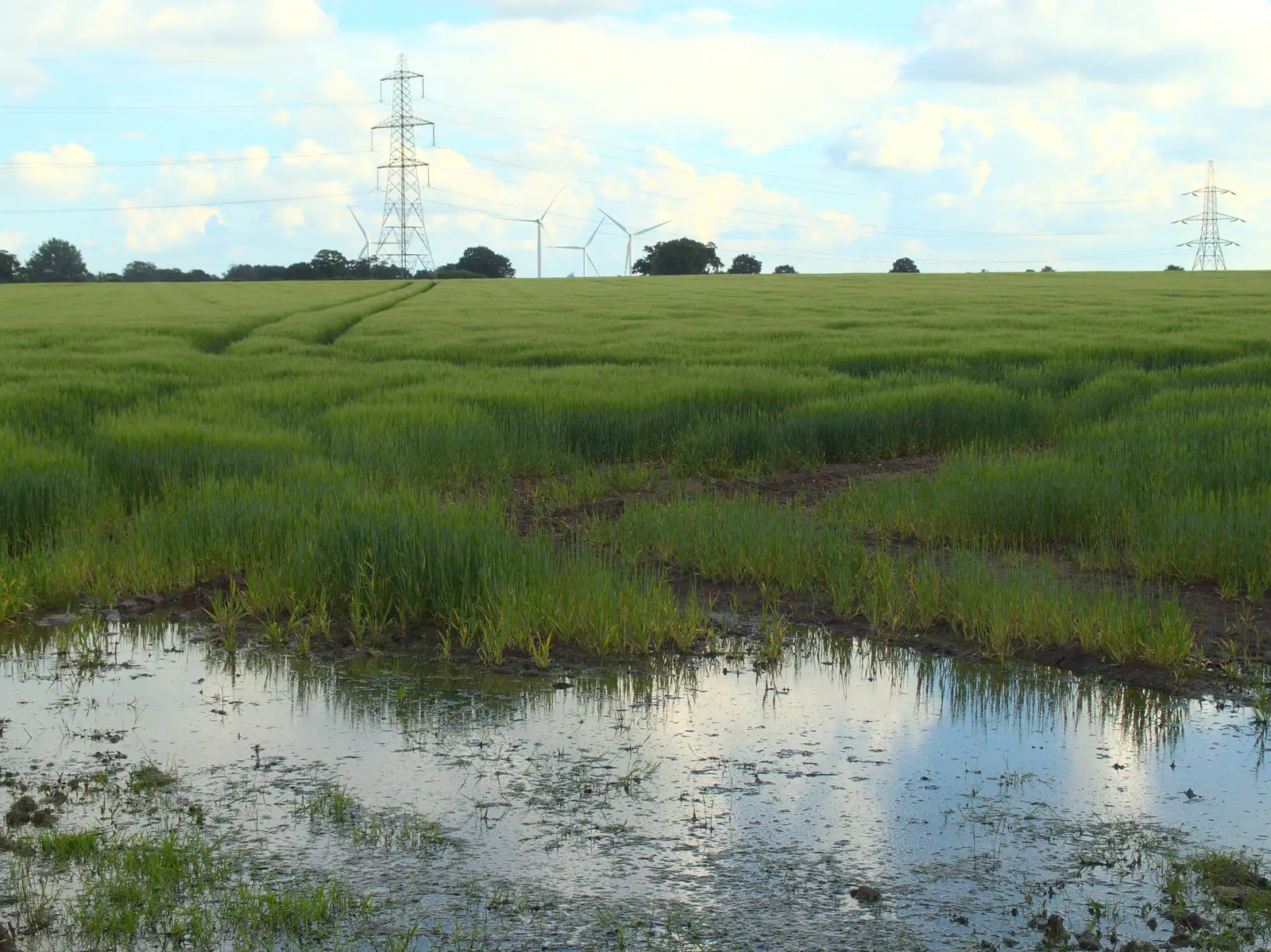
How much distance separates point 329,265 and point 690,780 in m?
81.8

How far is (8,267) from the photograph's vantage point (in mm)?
81875

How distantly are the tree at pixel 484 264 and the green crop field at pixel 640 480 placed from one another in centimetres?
7131

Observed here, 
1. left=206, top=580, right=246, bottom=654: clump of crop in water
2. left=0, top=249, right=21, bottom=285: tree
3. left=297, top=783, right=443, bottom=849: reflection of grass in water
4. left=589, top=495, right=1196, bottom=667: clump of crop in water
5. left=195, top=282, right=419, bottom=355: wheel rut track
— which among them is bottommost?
left=297, top=783, right=443, bottom=849: reflection of grass in water

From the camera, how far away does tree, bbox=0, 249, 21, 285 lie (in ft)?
267

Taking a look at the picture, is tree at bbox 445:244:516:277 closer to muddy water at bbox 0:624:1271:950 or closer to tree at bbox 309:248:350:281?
tree at bbox 309:248:350:281

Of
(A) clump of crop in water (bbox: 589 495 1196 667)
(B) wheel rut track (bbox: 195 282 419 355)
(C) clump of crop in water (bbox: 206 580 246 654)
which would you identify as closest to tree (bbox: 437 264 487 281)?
(B) wheel rut track (bbox: 195 282 419 355)

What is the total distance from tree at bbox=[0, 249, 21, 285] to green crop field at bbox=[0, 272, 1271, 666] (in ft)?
232

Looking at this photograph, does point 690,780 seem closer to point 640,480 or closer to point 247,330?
point 640,480

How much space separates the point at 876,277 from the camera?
5269 cm

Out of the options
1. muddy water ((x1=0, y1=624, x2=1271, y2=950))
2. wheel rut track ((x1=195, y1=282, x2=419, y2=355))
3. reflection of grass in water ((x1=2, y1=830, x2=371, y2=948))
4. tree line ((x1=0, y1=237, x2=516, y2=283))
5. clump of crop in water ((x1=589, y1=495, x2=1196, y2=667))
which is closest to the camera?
reflection of grass in water ((x1=2, y1=830, x2=371, y2=948))

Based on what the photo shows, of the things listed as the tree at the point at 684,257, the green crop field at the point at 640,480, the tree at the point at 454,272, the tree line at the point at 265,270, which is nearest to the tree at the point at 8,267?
the tree line at the point at 265,270

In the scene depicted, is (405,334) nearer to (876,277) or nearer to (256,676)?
(256,676)

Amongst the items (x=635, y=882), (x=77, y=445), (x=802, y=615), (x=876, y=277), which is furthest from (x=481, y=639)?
(x=876, y=277)

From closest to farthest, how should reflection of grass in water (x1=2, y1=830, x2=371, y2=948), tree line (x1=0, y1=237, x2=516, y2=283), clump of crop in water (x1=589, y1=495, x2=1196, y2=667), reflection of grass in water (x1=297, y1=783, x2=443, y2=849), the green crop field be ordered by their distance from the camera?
reflection of grass in water (x1=2, y1=830, x2=371, y2=948) < reflection of grass in water (x1=297, y1=783, x2=443, y2=849) < clump of crop in water (x1=589, y1=495, x2=1196, y2=667) < the green crop field < tree line (x1=0, y1=237, x2=516, y2=283)
